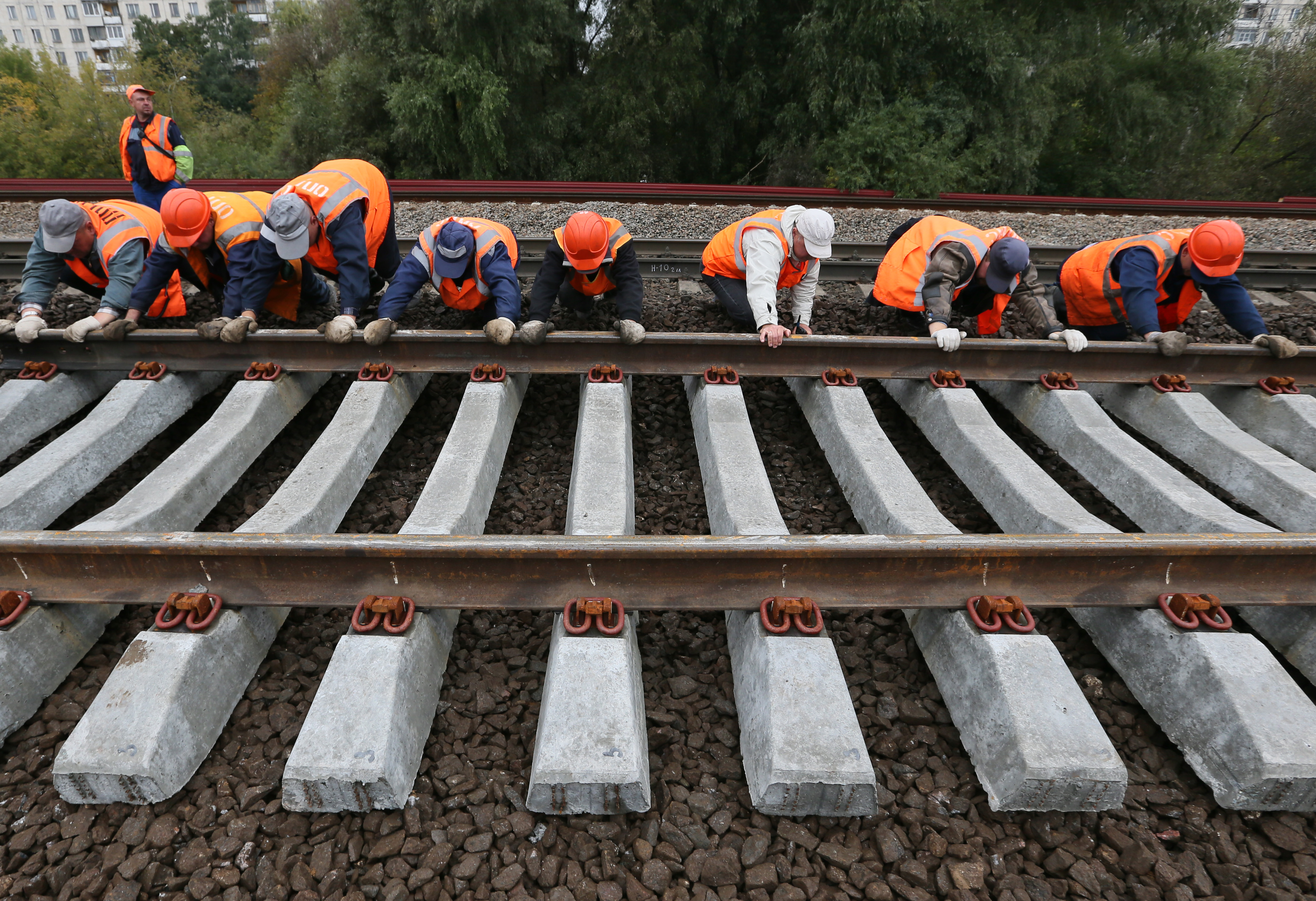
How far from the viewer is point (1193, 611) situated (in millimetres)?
2109

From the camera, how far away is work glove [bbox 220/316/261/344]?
3.57 m

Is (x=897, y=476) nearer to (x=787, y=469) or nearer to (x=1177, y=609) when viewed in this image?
(x=787, y=469)

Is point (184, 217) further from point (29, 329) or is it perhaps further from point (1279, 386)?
point (1279, 386)

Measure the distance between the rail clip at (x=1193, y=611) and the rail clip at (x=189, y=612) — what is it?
3145mm

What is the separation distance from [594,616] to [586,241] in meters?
2.91

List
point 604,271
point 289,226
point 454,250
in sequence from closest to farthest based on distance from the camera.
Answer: point 289,226 → point 454,250 → point 604,271

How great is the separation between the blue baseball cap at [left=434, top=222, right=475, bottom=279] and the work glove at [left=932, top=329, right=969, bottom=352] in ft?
9.94

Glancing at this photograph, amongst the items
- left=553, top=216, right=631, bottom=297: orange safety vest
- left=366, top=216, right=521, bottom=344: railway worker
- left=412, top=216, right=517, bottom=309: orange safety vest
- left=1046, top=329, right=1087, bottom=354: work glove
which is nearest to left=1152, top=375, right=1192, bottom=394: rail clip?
left=1046, top=329, right=1087, bottom=354: work glove

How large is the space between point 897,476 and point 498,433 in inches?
74.8

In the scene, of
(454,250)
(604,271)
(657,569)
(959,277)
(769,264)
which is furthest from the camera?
(604,271)

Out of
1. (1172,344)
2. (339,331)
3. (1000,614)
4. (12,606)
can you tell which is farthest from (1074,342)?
(12,606)

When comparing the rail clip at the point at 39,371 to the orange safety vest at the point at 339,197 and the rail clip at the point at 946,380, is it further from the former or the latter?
the rail clip at the point at 946,380

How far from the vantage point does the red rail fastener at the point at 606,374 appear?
3.64 meters

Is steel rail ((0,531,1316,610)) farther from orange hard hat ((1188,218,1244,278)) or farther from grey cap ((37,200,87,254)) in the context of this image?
grey cap ((37,200,87,254))
